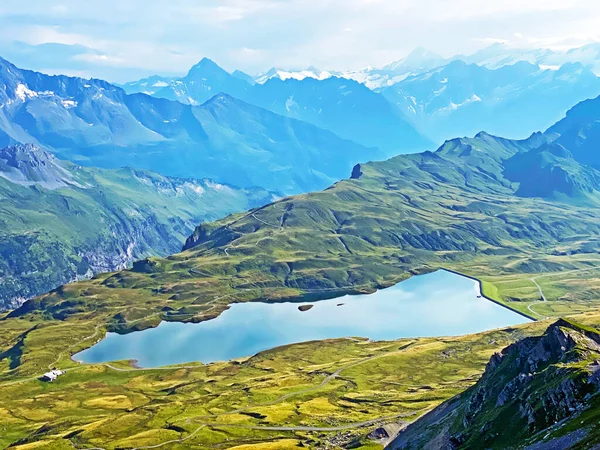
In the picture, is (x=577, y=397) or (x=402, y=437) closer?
(x=577, y=397)

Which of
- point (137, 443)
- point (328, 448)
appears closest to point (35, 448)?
point (137, 443)

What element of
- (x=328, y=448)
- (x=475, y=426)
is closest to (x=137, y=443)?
(x=328, y=448)

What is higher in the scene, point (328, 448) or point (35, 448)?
point (35, 448)

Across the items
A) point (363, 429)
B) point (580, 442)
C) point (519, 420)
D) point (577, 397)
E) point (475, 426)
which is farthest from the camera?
point (363, 429)

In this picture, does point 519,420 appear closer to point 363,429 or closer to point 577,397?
point 577,397

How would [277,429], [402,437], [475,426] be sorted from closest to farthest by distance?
[475,426], [402,437], [277,429]

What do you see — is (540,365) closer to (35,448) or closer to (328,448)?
(328,448)
